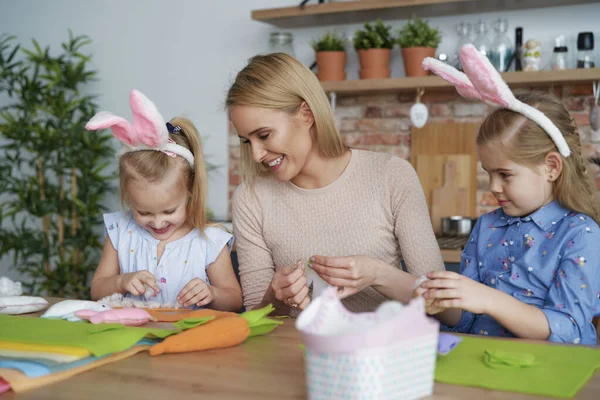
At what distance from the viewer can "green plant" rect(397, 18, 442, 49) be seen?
11.0ft

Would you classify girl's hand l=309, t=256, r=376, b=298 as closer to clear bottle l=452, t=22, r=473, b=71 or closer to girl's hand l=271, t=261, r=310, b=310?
girl's hand l=271, t=261, r=310, b=310

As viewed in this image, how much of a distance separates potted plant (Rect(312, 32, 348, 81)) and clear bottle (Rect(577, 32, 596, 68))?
1112mm

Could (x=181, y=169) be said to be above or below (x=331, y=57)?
below

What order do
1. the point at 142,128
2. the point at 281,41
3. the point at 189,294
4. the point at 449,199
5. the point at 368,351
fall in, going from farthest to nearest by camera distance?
the point at 281,41 < the point at 449,199 < the point at 142,128 < the point at 189,294 < the point at 368,351

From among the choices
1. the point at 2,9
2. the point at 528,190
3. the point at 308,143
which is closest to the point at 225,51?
the point at 2,9

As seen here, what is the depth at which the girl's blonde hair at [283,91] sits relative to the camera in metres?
1.79

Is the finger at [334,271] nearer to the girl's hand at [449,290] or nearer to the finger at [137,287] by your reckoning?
the girl's hand at [449,290]

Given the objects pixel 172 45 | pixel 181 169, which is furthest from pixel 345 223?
pixel 172 45

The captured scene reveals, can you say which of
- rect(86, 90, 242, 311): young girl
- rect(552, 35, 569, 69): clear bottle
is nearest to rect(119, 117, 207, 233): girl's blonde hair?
rect(86, 90, 242, 311): young girl

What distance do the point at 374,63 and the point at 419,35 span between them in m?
0.26

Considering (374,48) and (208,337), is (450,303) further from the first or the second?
(374,48)

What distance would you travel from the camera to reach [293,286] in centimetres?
155

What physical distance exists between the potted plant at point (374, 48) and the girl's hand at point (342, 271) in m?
2.05

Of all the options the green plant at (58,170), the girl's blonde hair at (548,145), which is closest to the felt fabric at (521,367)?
the girl's blonde hair at (548,145)
